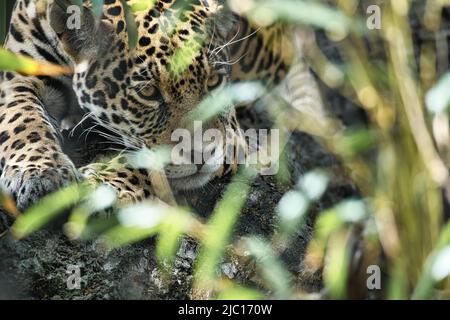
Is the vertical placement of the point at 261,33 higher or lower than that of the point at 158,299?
higher

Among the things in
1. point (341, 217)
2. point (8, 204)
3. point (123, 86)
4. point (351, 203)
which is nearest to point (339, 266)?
point (341, 217)

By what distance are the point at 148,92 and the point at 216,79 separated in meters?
0.34

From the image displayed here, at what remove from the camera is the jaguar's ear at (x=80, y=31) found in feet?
11.1

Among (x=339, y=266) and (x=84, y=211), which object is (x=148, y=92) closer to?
(x=84, y=211)

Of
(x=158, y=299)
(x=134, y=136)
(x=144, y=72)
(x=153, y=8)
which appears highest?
(x=153, y=8)

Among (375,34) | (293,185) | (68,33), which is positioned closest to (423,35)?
(375,34)

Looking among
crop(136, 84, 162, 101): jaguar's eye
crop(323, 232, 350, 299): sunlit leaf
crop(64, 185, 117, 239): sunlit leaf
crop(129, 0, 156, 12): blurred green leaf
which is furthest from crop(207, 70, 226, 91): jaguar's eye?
crop(323, 232, 350, 299): sunlit leaf

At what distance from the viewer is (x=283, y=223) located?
11.9 ft

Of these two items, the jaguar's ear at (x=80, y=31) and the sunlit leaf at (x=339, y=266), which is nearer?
the sunlit leaf at (x=339, y=266)

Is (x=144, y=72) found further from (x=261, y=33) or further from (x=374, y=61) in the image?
(x=374, y=61)

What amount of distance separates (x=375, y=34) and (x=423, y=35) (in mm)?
436

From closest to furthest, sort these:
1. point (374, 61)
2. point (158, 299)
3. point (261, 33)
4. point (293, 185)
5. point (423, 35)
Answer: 1. point (158, 299)
2. point (293, 185)
3. point (261, 33)
4. point (374, 61)
5. point (423, 35)

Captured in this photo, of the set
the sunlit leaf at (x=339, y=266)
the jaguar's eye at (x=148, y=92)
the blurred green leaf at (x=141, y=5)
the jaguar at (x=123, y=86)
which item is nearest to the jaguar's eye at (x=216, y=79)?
the jaguar at (x=123, y=86)

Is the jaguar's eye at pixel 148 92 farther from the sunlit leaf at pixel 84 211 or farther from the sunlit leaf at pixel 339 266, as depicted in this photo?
the sunlit leaf at pixel 339 266
